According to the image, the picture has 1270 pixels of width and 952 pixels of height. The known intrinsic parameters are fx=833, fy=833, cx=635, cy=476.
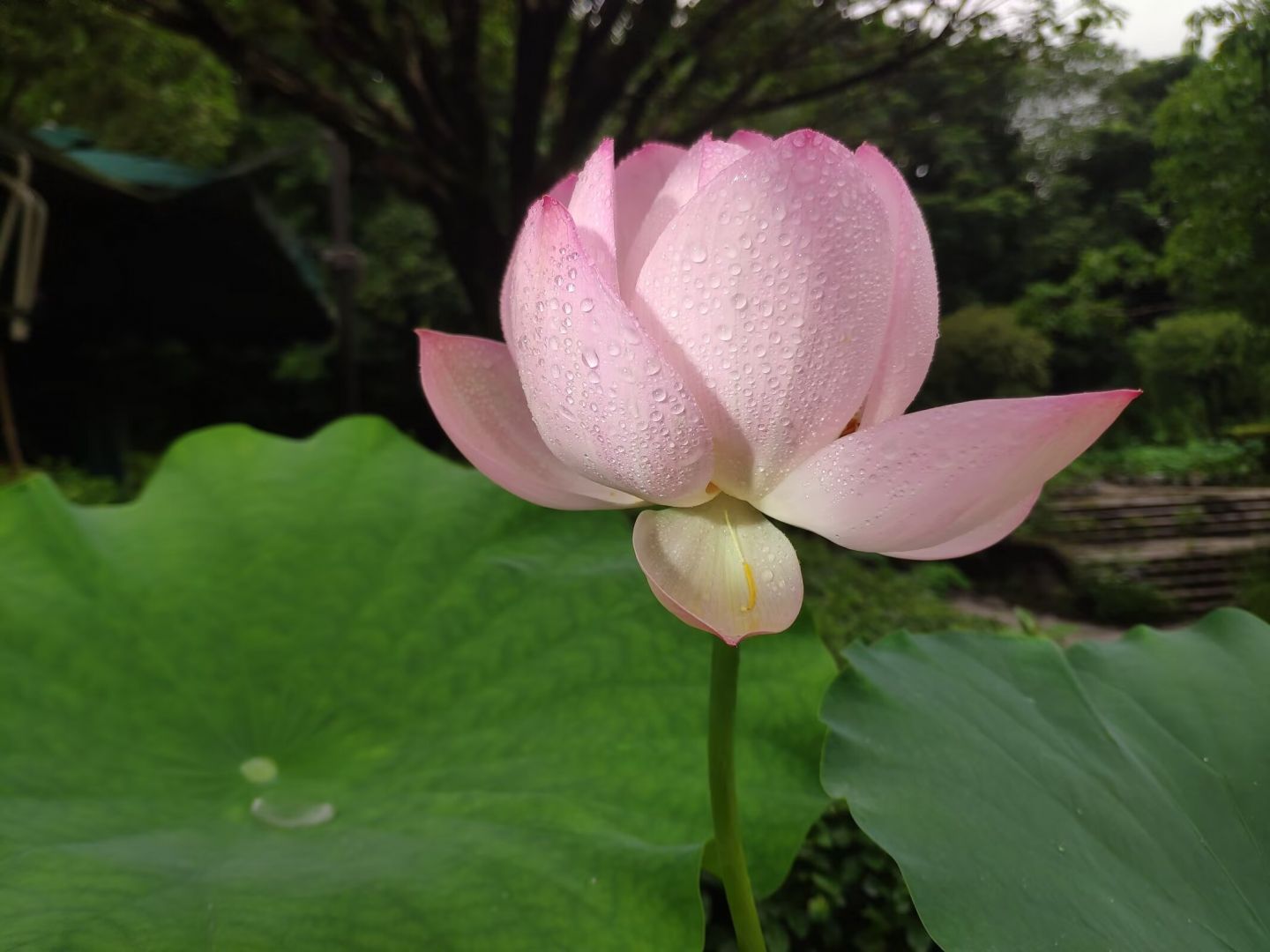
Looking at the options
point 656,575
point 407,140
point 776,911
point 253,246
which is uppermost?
point 407,140

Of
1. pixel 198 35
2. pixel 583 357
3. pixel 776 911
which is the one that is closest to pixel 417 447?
pixel 583 357

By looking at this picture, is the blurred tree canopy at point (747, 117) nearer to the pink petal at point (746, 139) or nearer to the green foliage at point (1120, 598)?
the green foliage at point (1120, 598)

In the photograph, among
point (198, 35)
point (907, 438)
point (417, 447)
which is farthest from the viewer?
point (198, 35)

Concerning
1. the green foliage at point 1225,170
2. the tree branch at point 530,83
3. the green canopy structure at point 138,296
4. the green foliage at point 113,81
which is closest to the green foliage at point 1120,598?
the green foliage at point 1225,170

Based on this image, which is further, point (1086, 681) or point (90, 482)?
point (90, 482)

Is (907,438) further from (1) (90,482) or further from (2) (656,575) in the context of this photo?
(1) (90,482)

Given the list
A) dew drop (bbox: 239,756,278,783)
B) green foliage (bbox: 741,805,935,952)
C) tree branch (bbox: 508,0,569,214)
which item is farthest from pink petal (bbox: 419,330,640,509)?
tree branch (bbox: 508,0,569,214)

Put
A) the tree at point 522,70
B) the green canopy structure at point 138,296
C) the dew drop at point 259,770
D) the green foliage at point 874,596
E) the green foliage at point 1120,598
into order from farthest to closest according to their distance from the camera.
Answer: the green canopy structure at point 138,296 → the tree at point 522,70 → the green foliage at point 874,596 → the green foliage at point 1120,598 → the dew drop at point 259,770

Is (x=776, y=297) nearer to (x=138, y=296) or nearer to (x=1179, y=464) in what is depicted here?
(x=1179, y=464)
